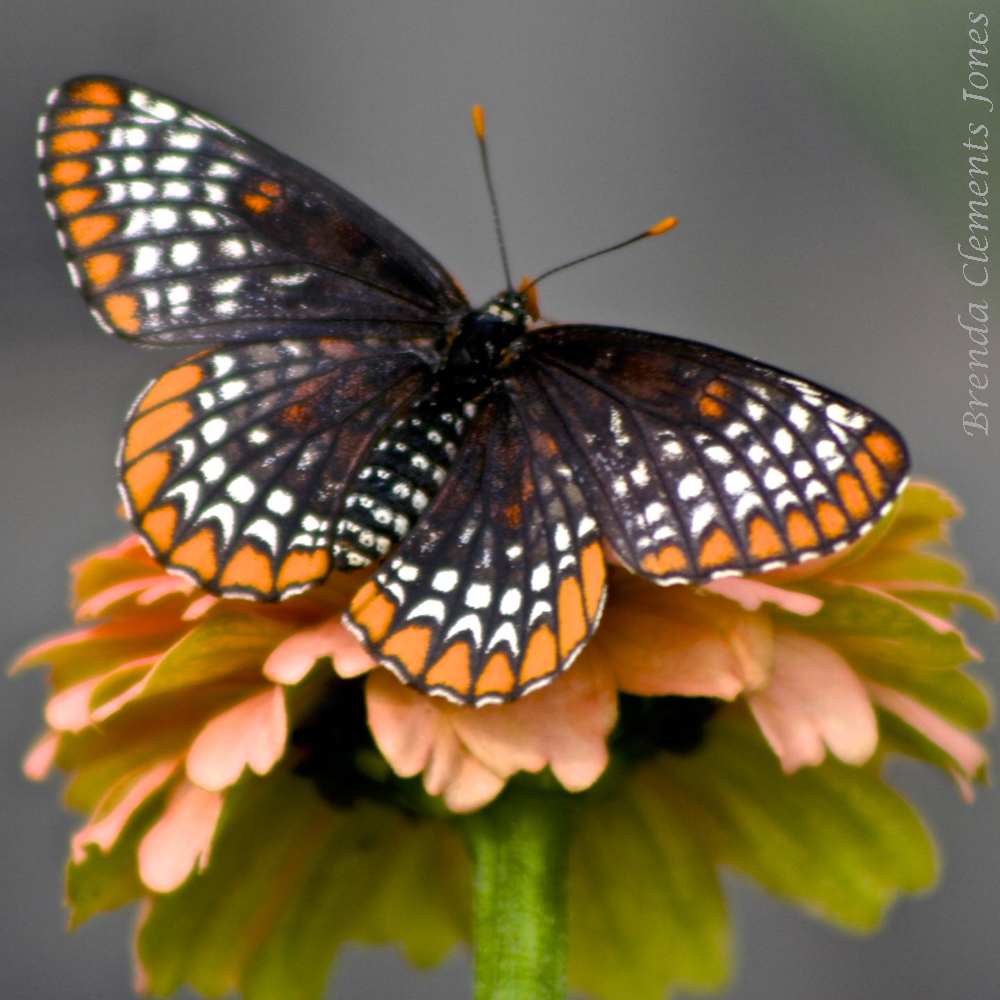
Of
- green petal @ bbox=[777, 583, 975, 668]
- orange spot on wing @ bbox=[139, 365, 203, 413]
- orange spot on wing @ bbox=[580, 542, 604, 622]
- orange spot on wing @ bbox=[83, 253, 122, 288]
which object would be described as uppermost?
orange spot on wing @ bbox=[83, 253, 122, 288]

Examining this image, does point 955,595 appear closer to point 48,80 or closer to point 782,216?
point 782,216

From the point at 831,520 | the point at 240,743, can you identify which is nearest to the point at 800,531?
the point at 831,520

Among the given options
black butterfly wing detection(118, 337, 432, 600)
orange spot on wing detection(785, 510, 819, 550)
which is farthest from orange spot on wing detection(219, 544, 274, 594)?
orange spot on wing detection(785, 510, 819, 550)

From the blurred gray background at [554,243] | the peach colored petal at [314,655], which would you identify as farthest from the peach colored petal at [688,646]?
the blurred gray background at [554,243]

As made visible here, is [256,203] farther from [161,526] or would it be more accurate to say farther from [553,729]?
[553,729]

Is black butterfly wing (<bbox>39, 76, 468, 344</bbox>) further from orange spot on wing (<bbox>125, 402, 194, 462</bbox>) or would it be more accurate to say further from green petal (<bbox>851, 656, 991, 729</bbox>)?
green petal (<bbox>851, 656, 991, 729</bbox>)
